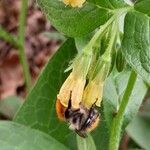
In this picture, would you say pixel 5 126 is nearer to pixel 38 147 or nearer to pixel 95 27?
pixel 38 147

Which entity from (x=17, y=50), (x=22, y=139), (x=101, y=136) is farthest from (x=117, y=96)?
(x=17, y=50)

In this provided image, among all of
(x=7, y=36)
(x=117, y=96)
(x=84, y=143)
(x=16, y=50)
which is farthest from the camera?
(x=16, y=50)

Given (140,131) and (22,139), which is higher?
(22,139)

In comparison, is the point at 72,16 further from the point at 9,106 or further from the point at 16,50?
the point at 16,50

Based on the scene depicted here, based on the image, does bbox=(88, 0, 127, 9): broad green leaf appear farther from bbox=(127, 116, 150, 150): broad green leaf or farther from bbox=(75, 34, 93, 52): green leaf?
bbox=(127, 116, 150, 150): broad green leaf

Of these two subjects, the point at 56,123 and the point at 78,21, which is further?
the point at 56,123

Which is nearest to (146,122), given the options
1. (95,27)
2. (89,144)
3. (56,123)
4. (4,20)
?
(56,123)
